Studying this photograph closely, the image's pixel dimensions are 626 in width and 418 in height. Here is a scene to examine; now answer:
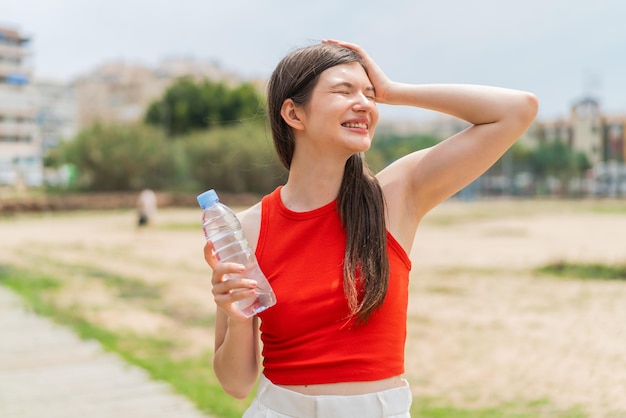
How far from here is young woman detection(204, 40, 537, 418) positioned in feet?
5.49

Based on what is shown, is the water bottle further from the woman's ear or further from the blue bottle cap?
the woman's ear

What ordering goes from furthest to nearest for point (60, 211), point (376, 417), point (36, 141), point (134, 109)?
1. point (134, 109)
2. point (36, 141)
3. point (60, 211)
4. point (376, 417)

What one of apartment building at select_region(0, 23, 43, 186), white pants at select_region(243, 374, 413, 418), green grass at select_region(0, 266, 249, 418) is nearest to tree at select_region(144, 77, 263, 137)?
apartment building at select_region(0, 23, 43, 186)

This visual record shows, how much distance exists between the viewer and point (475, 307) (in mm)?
9617

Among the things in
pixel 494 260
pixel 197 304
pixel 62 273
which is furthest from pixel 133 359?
pixel 494 260

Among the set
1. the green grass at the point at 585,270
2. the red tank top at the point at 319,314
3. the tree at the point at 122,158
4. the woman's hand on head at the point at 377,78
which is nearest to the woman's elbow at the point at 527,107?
the woman's hand on head at the point at 377,78

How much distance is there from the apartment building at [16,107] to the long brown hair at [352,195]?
252ft

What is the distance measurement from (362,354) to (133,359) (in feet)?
15.7

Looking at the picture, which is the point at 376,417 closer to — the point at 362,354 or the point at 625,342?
the point at 362,354

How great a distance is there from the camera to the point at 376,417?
5.46 feet

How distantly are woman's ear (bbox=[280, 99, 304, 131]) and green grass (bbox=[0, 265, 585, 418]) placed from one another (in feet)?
10.3

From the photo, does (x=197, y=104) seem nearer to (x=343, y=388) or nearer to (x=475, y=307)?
(x=475, y=307)

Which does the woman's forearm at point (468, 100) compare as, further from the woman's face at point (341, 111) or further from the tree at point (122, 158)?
the tree at point (122, 158)

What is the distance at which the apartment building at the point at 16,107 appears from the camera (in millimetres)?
76000
